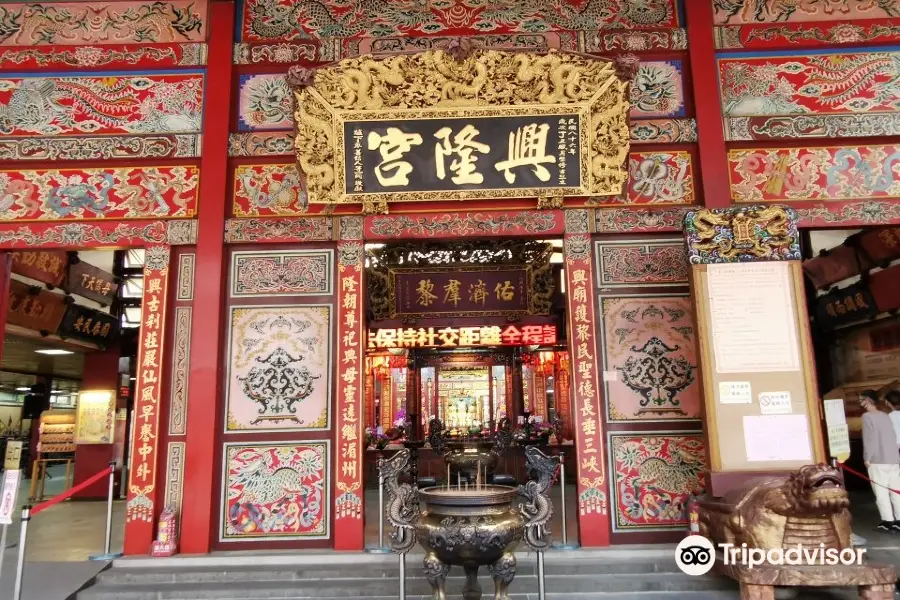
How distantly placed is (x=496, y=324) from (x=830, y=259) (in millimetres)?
4089

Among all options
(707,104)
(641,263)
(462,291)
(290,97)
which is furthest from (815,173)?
(462,291)

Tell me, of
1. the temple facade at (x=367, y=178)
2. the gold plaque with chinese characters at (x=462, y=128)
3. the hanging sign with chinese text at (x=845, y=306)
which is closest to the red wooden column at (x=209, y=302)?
the temple facade at (x=367, y=178)

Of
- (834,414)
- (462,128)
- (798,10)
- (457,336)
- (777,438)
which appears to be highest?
(798,10)

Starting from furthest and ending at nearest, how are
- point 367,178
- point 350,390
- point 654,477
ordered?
point 367,178 → point 350,390 → point 654,477

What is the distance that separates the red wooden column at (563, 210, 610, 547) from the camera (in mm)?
4129

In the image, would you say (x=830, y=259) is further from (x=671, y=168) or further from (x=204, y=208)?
Result: (x=204, y=208)

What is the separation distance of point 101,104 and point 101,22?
2.32ft

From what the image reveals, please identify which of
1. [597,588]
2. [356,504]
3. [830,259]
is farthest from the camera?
[830,259]

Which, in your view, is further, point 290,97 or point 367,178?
point 290,97

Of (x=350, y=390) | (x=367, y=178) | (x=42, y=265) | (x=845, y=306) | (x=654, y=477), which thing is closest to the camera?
(x=654, y=477)

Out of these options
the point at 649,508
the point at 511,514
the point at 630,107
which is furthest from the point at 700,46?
the point at 511,514

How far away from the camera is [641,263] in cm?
446

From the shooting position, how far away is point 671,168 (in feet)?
15.0

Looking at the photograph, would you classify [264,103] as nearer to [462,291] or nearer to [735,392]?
[735,392]
